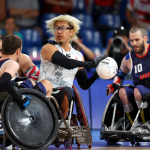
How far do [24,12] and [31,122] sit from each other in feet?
21.4

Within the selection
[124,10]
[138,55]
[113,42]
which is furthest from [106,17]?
[138,55]

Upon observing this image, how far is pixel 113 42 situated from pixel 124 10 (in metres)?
4.97

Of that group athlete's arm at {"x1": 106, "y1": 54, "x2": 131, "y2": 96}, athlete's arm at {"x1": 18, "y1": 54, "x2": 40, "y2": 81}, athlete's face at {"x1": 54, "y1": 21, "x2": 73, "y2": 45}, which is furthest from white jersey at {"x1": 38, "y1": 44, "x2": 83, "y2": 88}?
athlete's arm at {"x1": 106, "y1": 54, "x2": 131, "y2": 96}

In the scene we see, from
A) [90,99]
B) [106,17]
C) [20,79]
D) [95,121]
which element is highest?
[106,17]

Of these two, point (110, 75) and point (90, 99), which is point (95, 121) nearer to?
point (90, 99)

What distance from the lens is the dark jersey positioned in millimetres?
4539

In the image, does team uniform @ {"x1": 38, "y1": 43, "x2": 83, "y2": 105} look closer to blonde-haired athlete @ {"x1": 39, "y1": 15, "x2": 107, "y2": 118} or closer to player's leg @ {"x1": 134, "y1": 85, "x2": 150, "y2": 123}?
blonde-haired athlete @ {"x1": 39, "y1": 15, "x2": 107, "y2": 118}

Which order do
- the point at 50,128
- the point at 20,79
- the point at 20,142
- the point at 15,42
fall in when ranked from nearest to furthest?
the point at 20,142 < the point at 50,128 < the point at 15,42 < the point at 20,79

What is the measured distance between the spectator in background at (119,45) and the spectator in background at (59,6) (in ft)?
13.0

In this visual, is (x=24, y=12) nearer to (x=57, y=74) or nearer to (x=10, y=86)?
(x=57, y=74)

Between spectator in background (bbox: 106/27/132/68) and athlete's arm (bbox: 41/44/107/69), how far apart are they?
1888 millimetres

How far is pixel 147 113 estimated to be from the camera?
15.1 feet

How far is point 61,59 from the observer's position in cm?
400

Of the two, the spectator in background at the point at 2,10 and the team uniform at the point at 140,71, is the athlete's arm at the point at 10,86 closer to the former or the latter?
the team uniform at the point at 140,71
